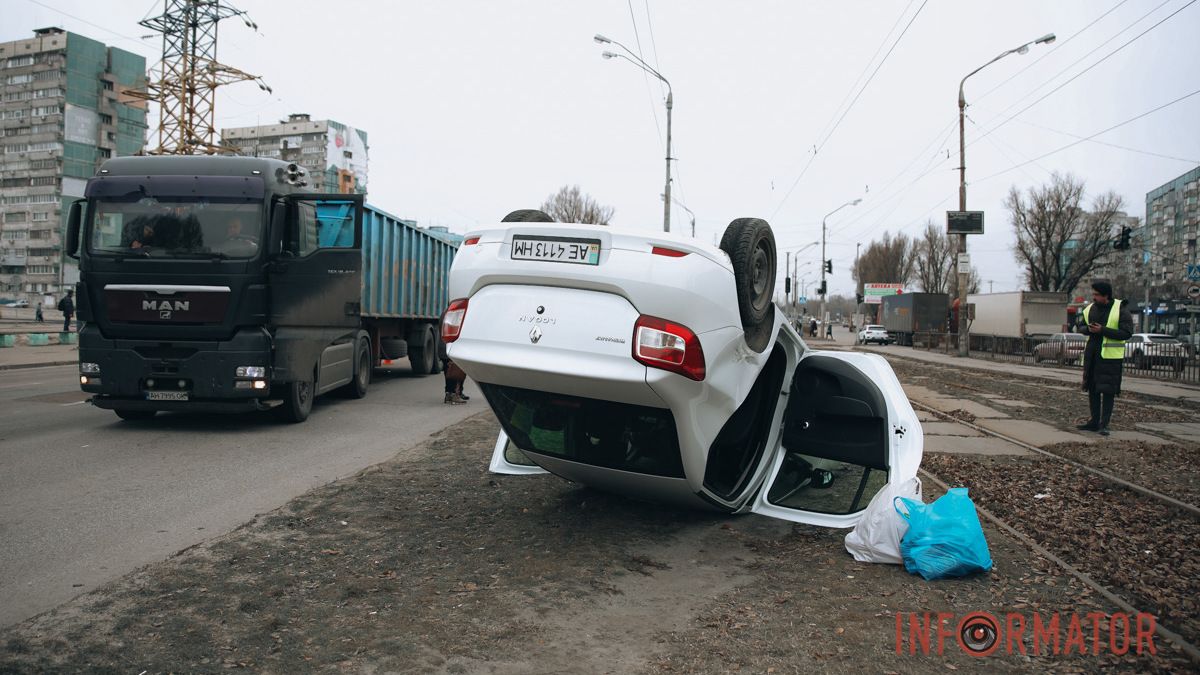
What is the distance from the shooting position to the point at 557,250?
4035mm

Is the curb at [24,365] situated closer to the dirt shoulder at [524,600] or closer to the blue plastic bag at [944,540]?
the dirt shoulder at [524,600]

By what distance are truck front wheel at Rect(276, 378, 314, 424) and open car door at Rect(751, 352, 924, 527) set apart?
6.55 metres

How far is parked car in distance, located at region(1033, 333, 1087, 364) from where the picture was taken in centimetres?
2831

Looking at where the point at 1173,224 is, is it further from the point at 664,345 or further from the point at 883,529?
the point at 664,345

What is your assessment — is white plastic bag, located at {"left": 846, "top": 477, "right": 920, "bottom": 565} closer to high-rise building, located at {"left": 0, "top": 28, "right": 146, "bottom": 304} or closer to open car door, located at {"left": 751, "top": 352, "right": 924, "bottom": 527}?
open car door, located at {"left": 751, "top": 352, "right": 924, "bottom": 527}

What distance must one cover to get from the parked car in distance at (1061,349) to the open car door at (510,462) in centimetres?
2840

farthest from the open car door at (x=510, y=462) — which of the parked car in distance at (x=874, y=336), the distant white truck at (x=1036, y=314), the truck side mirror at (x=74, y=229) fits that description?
the parked car in distance at (x=874, y=336)

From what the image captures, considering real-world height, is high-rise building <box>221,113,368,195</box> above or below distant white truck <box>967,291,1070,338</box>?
above

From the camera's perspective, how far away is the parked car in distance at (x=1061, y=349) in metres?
28.3

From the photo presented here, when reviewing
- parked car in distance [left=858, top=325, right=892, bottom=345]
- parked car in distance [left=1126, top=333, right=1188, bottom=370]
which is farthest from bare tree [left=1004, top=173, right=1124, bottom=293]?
parked car in distance [left=1126, top=333, right=1188, bottom=370]

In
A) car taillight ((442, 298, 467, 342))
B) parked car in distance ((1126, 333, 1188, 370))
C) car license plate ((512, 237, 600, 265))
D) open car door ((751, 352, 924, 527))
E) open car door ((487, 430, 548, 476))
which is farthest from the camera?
parked car in distance ((1126, 333, 1188, 370))

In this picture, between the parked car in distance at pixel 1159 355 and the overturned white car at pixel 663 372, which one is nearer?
the overturned white car at pixel 663 372

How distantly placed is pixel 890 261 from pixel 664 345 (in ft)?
341
